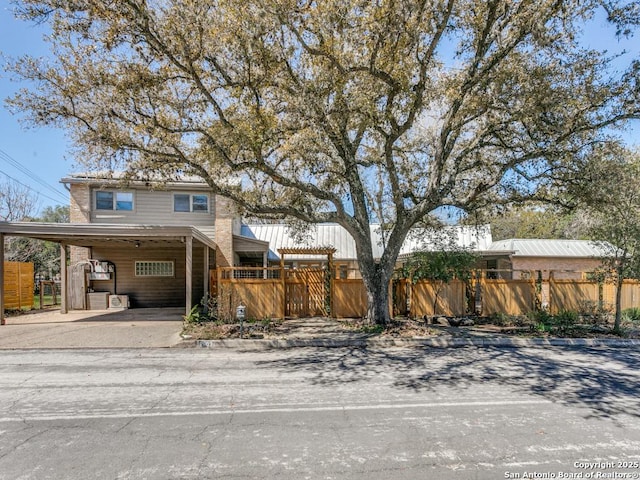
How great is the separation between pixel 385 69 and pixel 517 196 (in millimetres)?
5734

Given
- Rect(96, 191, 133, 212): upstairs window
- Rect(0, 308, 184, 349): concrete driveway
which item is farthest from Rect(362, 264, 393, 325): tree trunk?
Rect(96, 191, 133, 212): upstairs window

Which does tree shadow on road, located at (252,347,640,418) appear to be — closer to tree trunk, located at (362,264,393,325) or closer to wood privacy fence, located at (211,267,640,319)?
tree trunk, located at (362,264,393,325)

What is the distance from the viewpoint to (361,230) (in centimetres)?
1170

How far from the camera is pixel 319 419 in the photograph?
15.3 ft

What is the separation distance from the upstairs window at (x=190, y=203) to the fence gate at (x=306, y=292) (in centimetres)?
595

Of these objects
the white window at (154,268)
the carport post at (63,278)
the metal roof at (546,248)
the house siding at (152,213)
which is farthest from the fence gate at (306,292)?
the metal roof at (546,248)

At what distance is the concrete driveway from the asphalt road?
1873 mm

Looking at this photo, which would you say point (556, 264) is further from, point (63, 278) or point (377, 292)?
point (63, 278)

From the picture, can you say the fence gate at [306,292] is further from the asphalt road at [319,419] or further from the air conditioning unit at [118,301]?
the air conditioning unit at [118,301]

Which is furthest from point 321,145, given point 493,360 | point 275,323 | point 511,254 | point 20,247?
point 20,247

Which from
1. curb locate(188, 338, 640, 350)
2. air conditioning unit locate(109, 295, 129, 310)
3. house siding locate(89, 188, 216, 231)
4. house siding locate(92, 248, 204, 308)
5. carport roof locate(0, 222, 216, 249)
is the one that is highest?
house siding locate(89, 188, 216, 231)

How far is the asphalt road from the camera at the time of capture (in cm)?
351

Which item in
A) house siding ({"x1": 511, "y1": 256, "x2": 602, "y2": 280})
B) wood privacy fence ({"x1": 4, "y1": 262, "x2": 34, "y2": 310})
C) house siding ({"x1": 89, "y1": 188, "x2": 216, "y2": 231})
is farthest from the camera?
house siding ({"x1": 511, "y1": 256, "x2": 602, "y2": 280})

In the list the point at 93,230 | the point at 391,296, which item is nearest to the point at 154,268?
the point at 93,230
